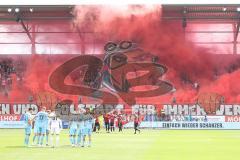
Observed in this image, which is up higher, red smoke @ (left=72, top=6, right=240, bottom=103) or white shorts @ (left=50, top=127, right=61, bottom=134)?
red smoke @ (left=72, top=6, right=240, bottom=103)

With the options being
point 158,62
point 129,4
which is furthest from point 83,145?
point 158,62

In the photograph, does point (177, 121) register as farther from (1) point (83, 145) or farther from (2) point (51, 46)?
(1) point (83, 145)

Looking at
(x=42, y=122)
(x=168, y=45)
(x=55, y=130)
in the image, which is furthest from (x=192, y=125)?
(x=42, y=122)

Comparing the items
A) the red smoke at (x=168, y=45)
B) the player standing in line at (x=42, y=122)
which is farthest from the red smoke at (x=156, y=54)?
the player standing in line at (x=42, y=122)

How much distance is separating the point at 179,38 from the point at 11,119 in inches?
843

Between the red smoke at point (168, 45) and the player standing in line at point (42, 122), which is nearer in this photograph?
the player standing in line at point (42, 122)

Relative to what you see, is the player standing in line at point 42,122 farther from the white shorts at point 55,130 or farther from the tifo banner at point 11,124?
the tifo banner at point 11,124

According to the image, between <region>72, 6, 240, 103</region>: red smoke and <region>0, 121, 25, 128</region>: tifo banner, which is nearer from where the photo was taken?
<region>0, 121, 25, 128</region>: tifo banner

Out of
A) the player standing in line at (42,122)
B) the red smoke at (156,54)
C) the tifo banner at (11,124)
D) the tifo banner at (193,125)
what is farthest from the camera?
the red smoke at (156,54)

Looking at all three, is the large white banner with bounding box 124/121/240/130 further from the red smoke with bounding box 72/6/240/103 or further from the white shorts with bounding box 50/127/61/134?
the white shorts with bounding box 50/127/61/134

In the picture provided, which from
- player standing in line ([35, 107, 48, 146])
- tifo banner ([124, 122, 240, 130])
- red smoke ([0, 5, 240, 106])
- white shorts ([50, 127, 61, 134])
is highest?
red smoke ([0, 5, 240, 106])

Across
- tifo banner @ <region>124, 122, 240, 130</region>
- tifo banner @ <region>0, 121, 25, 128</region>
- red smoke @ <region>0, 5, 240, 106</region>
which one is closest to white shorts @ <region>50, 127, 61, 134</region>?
tifo banner @ <region>124, 122, 240, 130</region>

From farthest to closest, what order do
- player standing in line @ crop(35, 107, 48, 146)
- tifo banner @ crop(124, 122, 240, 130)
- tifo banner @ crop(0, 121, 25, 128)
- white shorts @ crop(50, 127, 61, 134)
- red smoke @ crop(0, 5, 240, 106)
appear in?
1. red smoke @ crop(0, 5, 240, 106)
2. tifo banner @ crop(0, 121, 25, 128)
3. tifo banner @ crop(124, 122, 240, 130)
4. white shorts @ crop(50, 127, 61, 134)
5. player standing in line @ crop(35, 107, 48, 146)

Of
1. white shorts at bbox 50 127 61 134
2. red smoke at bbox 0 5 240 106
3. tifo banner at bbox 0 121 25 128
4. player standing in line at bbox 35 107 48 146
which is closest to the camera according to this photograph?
player standing in line at bbox 35 107 48 146
